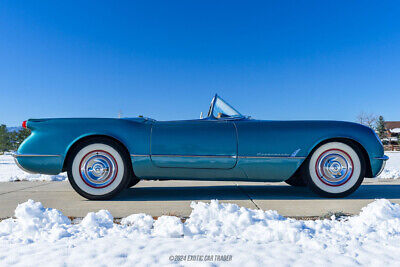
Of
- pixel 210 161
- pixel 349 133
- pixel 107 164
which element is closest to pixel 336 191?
pixel 349 133

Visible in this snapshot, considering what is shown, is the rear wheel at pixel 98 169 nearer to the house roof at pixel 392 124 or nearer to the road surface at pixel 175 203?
the road surface at pixel 175 203

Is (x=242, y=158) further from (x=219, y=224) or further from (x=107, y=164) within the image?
(x=107, y=164)

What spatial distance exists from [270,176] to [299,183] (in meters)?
1.20

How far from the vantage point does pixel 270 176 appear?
9.53ft

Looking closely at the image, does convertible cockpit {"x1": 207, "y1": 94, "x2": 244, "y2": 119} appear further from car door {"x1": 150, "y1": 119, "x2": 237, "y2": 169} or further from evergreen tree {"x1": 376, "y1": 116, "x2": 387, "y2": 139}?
evergreen tree {"x1": 376, "y1": 116, "x2": 387, "y2": 139}

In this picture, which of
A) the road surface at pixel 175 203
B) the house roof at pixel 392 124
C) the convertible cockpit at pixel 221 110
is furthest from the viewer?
the house roof at pixel 392 124

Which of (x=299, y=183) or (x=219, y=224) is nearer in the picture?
(x=219, y=224)

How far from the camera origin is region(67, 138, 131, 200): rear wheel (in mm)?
2875

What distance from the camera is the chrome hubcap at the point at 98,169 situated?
2.89 metres

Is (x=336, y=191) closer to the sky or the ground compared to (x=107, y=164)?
closer to the ground

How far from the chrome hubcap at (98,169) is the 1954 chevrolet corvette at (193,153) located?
0.01 m

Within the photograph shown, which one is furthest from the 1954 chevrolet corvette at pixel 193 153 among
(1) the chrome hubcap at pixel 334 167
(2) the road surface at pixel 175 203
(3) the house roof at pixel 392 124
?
(3) the house roof at pixel 392 124

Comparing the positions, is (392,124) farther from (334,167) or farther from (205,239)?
(205,239)

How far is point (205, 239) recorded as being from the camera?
162cm
